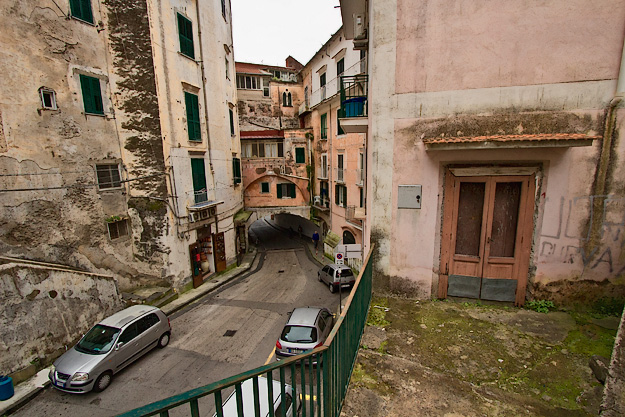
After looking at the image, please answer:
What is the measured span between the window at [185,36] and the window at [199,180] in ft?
18.4

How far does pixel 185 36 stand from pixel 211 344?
49.2 feet

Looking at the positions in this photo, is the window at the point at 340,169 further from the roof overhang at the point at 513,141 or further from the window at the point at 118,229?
the roof overhang at the point at 513,141

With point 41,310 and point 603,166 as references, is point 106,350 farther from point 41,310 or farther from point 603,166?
A: point 603,166

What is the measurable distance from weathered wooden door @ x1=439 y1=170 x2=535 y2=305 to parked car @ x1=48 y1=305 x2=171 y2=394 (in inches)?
392

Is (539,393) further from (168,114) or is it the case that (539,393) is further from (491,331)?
(168,114)

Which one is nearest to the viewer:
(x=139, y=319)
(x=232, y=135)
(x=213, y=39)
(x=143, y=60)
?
(x=139, y=319)

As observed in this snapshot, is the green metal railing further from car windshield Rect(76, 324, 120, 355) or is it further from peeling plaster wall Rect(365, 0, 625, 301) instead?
car windshield Rect(76, 324, 120, 355)

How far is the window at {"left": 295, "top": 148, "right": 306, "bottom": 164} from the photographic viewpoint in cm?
2470

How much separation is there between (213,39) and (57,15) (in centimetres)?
758

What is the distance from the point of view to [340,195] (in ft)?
69.0

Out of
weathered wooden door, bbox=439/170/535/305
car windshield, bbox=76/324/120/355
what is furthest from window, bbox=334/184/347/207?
weathered wooden door, bbox=439/170/535/305

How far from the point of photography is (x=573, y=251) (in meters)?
4.97

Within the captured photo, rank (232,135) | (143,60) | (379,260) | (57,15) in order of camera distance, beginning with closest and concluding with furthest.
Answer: (379,260), (57,15), (143,60), (232,135)

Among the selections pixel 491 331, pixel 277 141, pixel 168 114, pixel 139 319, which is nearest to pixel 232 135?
pixel 277 141
